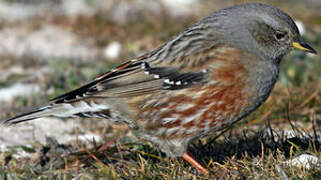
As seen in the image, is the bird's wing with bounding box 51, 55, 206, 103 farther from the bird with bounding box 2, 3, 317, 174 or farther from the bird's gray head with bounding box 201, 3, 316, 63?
the bird's gray head with bounding box 201, 3, 316, 63

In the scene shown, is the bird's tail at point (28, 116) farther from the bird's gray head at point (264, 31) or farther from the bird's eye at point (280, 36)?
the bird's eye at point (280, 36)

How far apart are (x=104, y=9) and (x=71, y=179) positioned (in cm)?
646

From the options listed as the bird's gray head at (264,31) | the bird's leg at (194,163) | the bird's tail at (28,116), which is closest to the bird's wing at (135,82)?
the bird's tail at (28,116)

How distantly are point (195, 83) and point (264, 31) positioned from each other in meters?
0.84

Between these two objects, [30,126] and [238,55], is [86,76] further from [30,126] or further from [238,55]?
[238,55]

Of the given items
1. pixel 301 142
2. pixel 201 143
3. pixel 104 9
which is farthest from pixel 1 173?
pixel 104 9

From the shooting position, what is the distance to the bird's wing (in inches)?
182

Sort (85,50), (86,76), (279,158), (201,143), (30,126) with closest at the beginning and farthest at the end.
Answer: (279,158), (201,143), (30,126), (86,76), (85,50)

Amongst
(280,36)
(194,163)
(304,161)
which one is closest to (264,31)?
(280,36)

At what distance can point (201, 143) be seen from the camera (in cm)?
526

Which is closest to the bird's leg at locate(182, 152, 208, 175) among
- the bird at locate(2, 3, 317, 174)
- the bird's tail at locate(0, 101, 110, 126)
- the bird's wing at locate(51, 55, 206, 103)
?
the bird at locate(2, 3, 317, 174)

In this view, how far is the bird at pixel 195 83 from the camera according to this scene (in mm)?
4496

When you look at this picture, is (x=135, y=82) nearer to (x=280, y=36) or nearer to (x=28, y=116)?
(x=28, y=116)

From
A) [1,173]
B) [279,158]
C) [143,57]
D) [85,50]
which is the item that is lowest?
[279,158]
